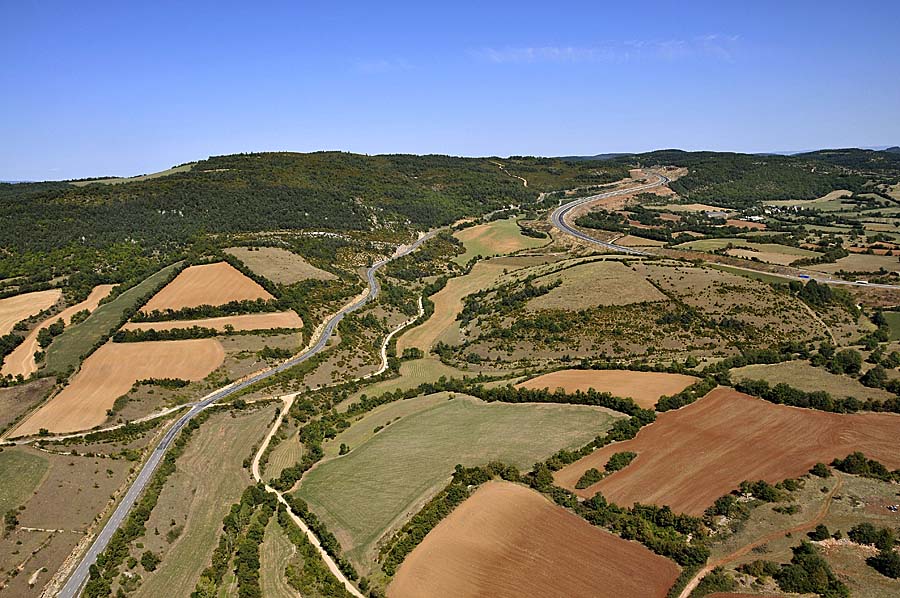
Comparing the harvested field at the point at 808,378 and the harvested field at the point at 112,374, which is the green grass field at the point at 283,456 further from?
the harvested field at the point at 808,378

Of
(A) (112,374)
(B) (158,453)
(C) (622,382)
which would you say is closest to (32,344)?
(A) (112,374)

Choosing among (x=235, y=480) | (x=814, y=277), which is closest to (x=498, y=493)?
(x=235, y=480)

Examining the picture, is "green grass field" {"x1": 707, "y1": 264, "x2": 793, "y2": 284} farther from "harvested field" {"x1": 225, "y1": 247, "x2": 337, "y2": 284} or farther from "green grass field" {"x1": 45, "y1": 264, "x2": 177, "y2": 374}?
"green grass field" {"x1": 45, "y1": 264, "x2": 177, "y2": 374}

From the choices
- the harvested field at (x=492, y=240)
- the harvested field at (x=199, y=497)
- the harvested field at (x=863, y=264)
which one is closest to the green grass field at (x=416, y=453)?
the harvested field at (x=199, y=497)

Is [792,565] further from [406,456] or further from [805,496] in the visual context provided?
[406,456]

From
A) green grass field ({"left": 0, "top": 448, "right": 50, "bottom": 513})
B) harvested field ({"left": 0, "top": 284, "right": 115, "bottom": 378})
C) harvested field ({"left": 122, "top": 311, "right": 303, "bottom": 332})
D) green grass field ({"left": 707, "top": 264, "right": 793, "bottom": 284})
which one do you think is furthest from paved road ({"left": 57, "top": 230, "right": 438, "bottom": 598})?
green grass field ({"left": 707, "top": 264, "right": 793, "bottom": 284})
